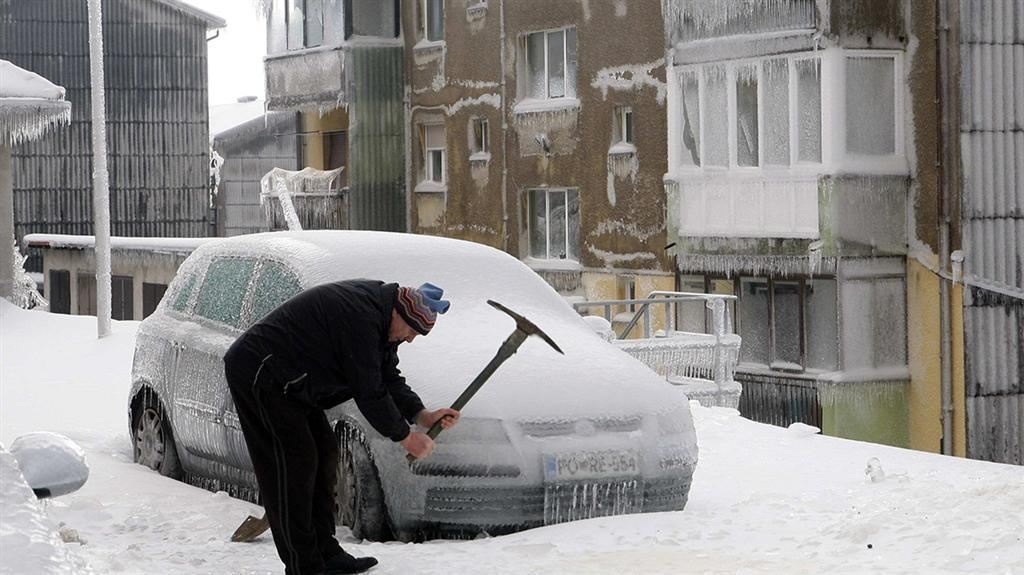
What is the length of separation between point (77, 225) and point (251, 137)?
10.9 meters

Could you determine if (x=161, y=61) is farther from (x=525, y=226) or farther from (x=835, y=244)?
(x=835, y=244)

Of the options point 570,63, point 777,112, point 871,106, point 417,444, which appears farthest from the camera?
point 570,63

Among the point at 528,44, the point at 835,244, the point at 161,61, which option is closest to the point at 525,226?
the point at 528,44

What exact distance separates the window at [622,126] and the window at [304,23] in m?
9.04

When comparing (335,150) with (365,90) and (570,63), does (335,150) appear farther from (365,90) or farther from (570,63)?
(570,63)

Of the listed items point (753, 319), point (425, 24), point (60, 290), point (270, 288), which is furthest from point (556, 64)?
point (270, 288)

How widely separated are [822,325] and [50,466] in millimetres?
19847

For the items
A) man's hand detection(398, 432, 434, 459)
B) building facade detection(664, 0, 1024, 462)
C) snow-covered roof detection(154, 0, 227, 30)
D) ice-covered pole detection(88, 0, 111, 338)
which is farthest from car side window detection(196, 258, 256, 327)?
snow-covered roof detection(154, 0, 227, 30)

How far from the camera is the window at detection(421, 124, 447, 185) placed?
34.3m

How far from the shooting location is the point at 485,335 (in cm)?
916

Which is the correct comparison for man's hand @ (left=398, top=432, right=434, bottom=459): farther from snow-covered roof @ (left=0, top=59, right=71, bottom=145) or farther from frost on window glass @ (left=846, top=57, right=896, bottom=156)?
frost on window glass @ (left=846, top=57, right=896, bottom=156)

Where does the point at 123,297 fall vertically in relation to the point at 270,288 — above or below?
below

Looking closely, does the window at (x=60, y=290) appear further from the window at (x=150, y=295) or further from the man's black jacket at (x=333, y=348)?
the man's black jacket at (x=333, y=348)

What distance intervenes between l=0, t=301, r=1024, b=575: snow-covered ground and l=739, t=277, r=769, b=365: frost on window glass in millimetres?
12494
